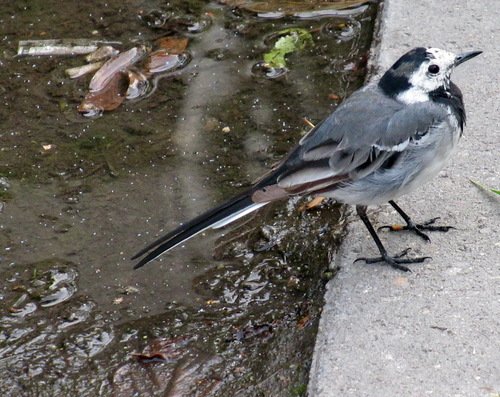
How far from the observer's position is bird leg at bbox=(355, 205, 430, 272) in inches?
177

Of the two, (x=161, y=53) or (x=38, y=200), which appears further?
(x=161, y=53)

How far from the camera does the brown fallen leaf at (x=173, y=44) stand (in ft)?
20.4

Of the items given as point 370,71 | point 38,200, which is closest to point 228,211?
point 38,200

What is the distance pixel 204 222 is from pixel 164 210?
33.7 inches

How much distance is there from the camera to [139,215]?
5105mm

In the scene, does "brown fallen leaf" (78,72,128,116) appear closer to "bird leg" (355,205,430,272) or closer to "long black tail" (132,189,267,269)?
"long black tail" (132,189,267,269)

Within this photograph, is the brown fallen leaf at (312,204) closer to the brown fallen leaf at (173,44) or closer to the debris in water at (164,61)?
the debris in water at (164,61)

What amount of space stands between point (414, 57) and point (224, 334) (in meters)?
1.49

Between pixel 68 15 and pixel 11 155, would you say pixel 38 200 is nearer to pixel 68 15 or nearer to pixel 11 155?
pixel 11 155

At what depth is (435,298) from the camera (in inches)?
168

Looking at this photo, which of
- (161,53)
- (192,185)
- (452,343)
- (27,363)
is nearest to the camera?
(452,343)

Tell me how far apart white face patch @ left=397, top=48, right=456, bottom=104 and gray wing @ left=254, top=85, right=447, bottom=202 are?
5 cm

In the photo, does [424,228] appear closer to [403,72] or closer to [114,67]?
[403,72]

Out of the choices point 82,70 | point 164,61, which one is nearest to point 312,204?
point 164,61
